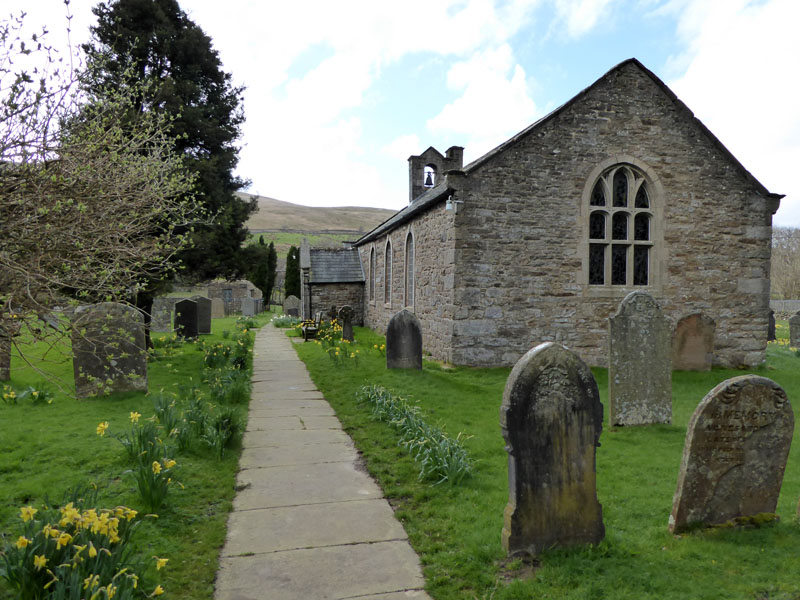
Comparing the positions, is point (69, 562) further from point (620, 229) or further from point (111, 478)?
point (620, 229)

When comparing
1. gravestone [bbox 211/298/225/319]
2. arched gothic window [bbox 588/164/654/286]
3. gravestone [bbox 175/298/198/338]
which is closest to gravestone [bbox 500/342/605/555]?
arched gothic window [bbox 588/164/654/286]

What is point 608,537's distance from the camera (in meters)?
3.75

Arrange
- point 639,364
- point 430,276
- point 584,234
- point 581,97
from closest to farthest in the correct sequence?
point 639,364, point 581,97, point 584,234, point 430,276

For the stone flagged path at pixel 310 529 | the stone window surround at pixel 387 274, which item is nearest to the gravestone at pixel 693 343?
the stone flagged path at pixel 310 529

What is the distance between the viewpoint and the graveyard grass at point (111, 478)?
11.3ft

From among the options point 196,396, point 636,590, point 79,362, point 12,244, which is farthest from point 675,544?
point 79,362

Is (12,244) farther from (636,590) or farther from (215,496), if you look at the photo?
(636,590)

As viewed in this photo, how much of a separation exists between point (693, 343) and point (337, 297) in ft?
46.5

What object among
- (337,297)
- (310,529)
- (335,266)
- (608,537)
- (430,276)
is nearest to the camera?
(608,537)

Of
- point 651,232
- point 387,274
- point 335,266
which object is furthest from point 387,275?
point 651,232

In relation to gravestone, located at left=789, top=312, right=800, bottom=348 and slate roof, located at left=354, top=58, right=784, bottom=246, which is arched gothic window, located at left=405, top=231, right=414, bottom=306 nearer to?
slate roof, located at left=354, top=58, right=784, bottom=246

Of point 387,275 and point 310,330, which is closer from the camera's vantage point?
point 310,330

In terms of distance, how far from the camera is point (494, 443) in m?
6.03

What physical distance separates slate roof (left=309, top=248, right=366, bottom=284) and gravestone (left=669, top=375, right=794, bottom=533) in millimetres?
18067
